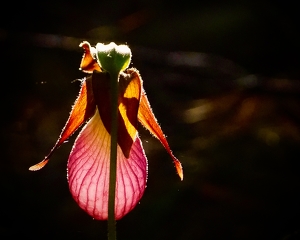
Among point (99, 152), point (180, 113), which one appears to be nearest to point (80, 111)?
point (99, 152)

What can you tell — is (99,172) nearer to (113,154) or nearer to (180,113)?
(113,154)

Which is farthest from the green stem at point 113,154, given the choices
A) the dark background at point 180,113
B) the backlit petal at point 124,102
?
the dark background at point 180,113

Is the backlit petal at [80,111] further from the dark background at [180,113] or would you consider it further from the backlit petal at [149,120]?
the dark background at [180,113]

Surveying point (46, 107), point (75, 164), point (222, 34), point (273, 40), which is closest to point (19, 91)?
point (46, 107)

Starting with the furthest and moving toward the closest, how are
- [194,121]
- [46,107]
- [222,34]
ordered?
[222,34] → [46,107] → [194,121]

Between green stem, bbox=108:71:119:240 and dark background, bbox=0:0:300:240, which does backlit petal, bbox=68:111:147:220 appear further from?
dark background, bbox=0:0:300:240

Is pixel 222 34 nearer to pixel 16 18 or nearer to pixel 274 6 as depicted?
pixel 274 6
